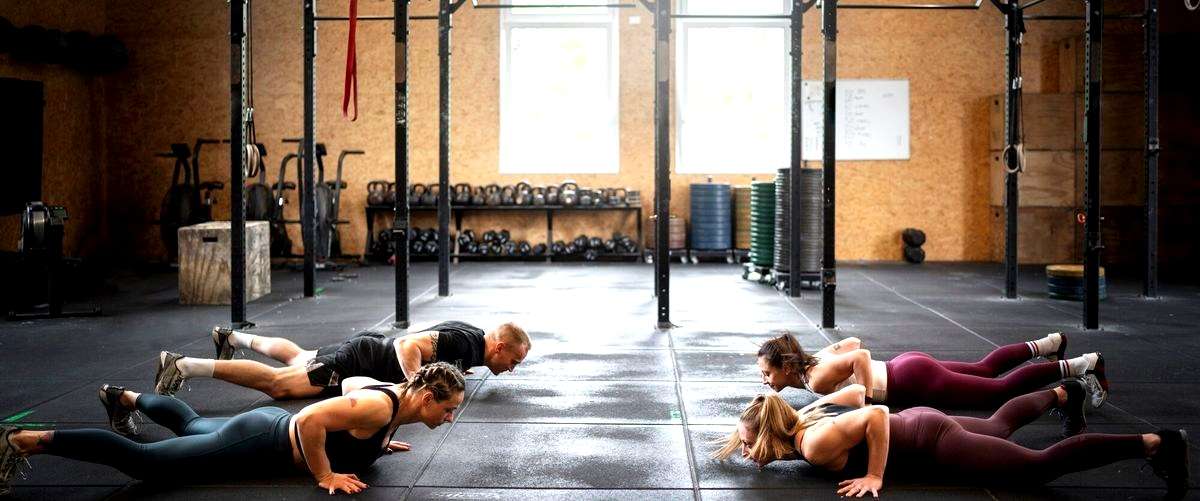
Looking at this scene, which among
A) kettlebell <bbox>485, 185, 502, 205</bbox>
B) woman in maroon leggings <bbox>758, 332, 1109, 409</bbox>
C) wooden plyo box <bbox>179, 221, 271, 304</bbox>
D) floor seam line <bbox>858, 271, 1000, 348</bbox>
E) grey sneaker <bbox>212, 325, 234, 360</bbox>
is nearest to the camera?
woman in maroon leggings <bbox>758, 332, 1109, 409</bbox>

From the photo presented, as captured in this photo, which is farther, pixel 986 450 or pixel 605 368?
pixel 605 368

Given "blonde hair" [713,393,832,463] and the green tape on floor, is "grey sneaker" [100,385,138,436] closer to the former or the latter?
the green tape on floor

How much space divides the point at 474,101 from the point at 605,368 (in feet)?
23.0

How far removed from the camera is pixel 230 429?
113 inches

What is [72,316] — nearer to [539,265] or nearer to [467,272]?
[467,272]

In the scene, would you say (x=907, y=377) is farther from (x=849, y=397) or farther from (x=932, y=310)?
(x=932, y=310)

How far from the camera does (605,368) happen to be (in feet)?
15.5

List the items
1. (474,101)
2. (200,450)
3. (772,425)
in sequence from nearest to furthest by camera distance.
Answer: (200,450), (772,425), (474,101)

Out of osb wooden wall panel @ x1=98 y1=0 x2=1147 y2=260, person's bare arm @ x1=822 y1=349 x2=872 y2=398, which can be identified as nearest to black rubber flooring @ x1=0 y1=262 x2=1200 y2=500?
person's bare arm @ x1=822 y1=349 x2=872 y2=398

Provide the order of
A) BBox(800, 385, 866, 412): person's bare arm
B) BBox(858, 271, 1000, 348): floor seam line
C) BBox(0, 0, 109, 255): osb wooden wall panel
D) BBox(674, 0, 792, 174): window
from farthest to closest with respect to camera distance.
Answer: BBox(674, 0, 792, 174): window < BBox(0, 0, 109, 255): osb wooden wall panel < BBox(858, 271, 1000, 348): floor seam line < BBox(800, 385, 866, 412): person's bare arm

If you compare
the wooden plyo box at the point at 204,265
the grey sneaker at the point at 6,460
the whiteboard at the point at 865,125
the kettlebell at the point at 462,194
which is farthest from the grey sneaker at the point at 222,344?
the whiteboard at the point at 865,125

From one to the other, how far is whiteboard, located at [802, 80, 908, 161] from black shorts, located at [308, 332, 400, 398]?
8.00m

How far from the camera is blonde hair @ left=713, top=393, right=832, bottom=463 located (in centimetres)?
294

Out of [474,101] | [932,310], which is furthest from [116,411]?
[474,101]
